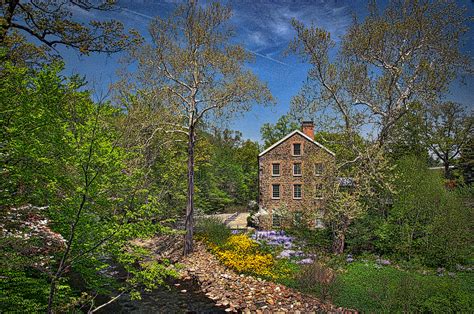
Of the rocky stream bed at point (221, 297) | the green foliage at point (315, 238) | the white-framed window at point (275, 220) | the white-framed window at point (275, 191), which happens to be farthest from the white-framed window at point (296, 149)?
the rocky stream bed at point (221, 297)

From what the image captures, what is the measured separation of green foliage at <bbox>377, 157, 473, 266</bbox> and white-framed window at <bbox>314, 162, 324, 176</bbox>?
4.18 m

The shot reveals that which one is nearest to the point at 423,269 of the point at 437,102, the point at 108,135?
the point at 437,102

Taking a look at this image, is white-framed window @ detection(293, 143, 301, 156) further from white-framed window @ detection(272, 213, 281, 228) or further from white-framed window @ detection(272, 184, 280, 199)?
white-framed window @ detection(272, 213, 281, 228)

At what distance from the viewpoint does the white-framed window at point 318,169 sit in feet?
62.3

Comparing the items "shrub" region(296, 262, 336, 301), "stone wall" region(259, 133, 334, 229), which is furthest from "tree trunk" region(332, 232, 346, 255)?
"stone wall" region(259, 133, 334, 229)

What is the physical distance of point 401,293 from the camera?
10.5m

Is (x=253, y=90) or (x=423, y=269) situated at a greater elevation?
(x=253, y=90)

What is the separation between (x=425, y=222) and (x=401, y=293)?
27.7ft

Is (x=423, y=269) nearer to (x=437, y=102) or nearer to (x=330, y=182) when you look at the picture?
(x=330, y=182)

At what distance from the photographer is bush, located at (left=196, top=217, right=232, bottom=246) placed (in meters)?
20.5

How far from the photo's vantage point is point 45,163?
6.41 m

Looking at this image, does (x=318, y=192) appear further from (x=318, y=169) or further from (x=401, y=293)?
(x=401, y=293)

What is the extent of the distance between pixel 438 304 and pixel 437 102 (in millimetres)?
11022

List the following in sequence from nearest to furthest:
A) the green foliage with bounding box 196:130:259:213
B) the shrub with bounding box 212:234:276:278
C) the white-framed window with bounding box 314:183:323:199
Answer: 1. the shrub with bounding box 212:234:276:278
2. the white-framed window with bounding box 314:183:323:199
3. the green foliage with bounding box 196:130:259:213
